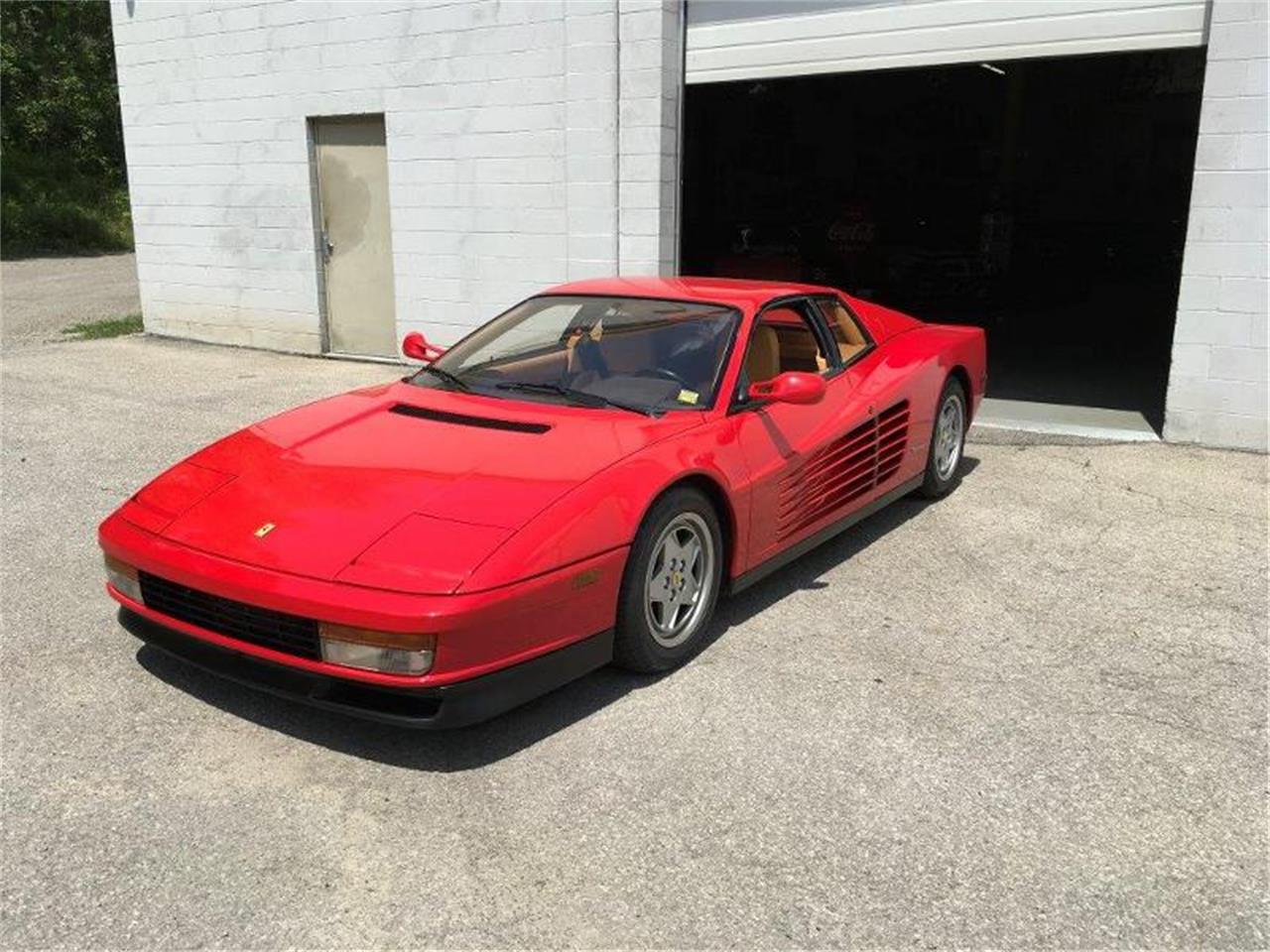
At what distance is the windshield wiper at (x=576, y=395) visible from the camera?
396cm

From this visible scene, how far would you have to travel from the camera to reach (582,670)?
3.25 meters

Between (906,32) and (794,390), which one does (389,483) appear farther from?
(906,32)

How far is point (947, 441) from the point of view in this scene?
580 centimetres

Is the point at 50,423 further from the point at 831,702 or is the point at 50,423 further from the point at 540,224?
the point at 831,702

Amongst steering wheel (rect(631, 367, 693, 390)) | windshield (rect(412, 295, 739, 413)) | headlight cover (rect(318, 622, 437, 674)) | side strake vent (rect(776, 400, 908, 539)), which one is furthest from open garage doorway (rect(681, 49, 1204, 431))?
headlight cover (rect(318, 622, 437, 674))

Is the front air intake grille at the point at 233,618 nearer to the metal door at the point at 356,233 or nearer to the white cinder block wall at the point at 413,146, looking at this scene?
the white cinder block wall at the point at 413,146

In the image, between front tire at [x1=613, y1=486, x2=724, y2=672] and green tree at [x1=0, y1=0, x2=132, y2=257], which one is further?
green tree at [x1=0, y1=0, x2=132, y2=257]

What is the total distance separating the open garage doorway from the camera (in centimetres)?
1421

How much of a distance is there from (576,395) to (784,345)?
41.1 inches

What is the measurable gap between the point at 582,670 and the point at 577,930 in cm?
94

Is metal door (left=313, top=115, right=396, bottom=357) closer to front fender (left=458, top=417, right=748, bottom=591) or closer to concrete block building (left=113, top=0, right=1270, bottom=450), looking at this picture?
concrete block building (left=113, top=0, right=1270, bottom=450)

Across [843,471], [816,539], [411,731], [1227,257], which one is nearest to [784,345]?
[843,471]

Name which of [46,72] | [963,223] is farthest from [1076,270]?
[46,72]

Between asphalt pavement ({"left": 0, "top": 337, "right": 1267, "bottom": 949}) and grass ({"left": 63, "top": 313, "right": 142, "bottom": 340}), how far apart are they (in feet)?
27.9
